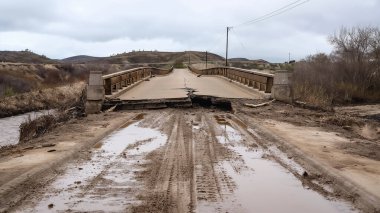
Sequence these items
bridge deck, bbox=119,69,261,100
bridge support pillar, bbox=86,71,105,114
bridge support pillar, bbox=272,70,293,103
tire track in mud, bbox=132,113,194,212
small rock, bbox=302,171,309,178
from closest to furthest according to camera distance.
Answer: tire track in mud, bbox=132,113,194,212 < small rock, bbox=302,171,309,178 < bridge support pillar, bbox=86,71,105,114 < bridge support pillar, bbox=272,70,293,103 < bridge deck, bbox=119,69,261,100

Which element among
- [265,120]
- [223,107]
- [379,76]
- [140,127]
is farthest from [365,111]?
[140,127]

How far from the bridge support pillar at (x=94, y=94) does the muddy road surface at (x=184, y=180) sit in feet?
19.5

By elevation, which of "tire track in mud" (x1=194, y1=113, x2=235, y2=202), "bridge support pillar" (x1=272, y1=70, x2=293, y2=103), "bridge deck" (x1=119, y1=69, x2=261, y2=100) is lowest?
"tire track in mud" (x1=194, y1=113, x2=235, y2=202)

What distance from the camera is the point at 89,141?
393 inches

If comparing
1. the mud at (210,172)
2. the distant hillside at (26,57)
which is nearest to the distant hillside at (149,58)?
the distant hillside at (26,57)

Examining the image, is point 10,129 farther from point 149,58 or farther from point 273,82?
A: point 149,58

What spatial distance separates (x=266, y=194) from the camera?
631 centimetres

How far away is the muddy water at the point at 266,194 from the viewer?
568 cm

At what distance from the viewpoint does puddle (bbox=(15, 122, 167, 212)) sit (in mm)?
5645

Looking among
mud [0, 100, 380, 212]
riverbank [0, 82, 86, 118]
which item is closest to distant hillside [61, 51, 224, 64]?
riverbank [0, 82, 86, 118]

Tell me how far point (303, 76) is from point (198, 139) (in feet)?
132

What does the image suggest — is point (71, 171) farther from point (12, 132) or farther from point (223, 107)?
point (12, 132)

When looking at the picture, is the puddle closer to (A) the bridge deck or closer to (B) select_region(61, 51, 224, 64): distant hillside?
(A) the bridge deck

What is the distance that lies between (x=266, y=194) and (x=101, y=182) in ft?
7.44
